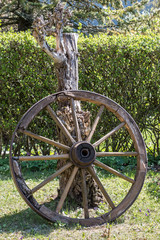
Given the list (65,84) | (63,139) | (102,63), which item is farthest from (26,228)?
(102,63)

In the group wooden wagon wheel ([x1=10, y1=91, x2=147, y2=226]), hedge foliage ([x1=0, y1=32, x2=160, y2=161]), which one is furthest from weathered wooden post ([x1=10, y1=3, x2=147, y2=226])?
hedge foliage ([x1=0, y1=32, x2=160, y2=161])

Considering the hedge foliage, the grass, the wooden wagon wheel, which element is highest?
the hedge foliage

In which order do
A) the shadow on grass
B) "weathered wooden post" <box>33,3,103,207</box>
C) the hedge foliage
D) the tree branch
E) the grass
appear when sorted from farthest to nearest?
the hedge foliage → "weathered wooden post" <box>33,3,103,207</box> → the tree branch → the shadow on grass → the grass

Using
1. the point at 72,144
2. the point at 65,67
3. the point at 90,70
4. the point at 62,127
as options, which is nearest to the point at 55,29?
the point at 65,67

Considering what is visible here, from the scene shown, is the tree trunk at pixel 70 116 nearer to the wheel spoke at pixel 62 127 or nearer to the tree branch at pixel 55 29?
the tree branch at pixel 55 29

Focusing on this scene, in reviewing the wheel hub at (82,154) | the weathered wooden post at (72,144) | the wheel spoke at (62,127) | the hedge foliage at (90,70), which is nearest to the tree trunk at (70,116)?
the weathered wooden post at (72,144)

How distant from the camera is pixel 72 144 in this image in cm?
362

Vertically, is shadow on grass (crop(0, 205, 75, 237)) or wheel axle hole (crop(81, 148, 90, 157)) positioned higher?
wheel axle hole (crop(81, 148, 90, 157))

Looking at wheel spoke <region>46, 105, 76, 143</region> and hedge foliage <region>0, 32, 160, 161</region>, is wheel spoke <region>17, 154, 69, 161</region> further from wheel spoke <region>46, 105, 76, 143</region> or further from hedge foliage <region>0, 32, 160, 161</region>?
hedge foliage <region>0, 32, 160, 161</region>

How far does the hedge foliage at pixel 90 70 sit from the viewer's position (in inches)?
238

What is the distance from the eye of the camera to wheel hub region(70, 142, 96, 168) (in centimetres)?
350

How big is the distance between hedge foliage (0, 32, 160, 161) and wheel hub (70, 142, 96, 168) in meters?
2.79

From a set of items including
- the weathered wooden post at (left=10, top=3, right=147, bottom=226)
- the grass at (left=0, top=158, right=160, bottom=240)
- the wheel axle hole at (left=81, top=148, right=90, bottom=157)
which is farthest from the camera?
the wheel axle hole at (left=81, top=148, right=90, bottom=157)

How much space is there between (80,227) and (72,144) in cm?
91
